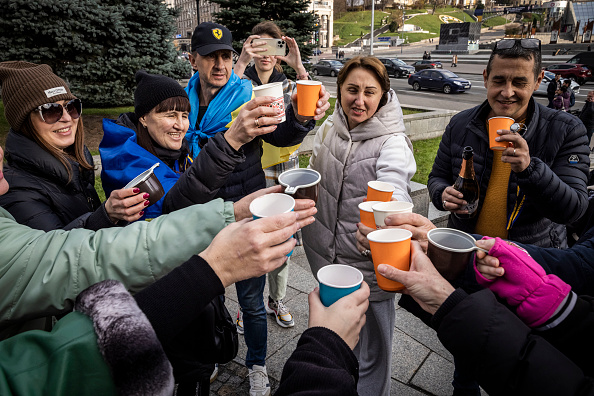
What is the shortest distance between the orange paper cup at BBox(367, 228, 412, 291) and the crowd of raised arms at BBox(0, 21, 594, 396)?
3cm

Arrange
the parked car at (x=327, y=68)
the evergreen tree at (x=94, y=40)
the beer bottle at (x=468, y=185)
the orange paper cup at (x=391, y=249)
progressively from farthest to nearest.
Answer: the parked car at (x=327, y=68) → the evergreen tree at (x=94, y=40) → the beer bottle at (x=468, y=185) → the orange paper cup at (x=391, y=249)

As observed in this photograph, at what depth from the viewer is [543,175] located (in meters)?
2.11

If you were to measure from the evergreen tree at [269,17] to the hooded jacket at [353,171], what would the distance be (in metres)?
9.07

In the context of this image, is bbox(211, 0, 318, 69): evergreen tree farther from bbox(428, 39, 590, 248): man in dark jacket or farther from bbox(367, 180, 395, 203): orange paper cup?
bbox(367, 180, 395, 203): orange paper cup

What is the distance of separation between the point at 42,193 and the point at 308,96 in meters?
1.56

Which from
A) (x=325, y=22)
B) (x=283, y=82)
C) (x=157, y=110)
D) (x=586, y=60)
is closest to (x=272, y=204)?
(x=157, y=110)

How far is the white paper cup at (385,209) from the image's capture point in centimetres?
165

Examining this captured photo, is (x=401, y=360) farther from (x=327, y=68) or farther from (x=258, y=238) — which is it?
(x=327, y=68)

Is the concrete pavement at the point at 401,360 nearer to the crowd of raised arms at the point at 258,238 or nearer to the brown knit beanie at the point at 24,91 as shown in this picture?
the crowd of raised arms at the point at 258,238

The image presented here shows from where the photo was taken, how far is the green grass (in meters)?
6.90

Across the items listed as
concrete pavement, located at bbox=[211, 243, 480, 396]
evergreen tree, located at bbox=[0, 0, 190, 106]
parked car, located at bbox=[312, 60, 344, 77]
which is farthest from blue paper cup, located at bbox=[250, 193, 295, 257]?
parked car, located at bbox=[312, 60, 344, 77]

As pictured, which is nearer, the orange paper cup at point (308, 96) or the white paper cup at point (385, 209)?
the white paper cup at point (385, 209)

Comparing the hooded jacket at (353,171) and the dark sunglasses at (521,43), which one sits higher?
the dark sunglasses at (521,43)

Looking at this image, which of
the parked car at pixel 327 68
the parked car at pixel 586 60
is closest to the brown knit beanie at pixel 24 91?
the parked car at pixel 586 60
